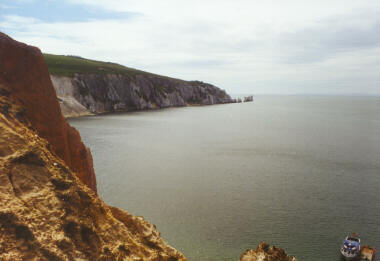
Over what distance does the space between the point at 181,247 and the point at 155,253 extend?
18.9 meters

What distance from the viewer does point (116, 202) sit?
41.8m

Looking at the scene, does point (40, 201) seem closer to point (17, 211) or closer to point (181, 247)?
point (17, 211)

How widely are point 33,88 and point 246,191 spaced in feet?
125

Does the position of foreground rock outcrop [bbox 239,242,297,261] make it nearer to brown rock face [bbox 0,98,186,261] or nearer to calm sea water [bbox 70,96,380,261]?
brown rock face [bbox 0,98,186,261]

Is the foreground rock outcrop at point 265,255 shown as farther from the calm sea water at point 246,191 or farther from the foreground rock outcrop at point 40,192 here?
the calm sea water at point 246,191

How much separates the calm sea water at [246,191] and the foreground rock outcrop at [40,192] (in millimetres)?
19850

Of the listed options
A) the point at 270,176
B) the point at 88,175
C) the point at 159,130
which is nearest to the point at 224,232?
the point at 88,175

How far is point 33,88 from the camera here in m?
14.1

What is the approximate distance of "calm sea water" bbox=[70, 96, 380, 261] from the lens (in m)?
32.1

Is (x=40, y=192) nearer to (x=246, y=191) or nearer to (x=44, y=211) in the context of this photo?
(x=44, y=211)

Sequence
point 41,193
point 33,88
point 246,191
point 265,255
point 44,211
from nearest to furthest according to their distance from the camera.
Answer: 1. point 44,211
2. point 41,193
3. point 33,88
4. point 265,255
5. point 246,191

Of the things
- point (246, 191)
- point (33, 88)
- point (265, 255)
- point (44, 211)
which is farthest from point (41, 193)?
point (246, 191)

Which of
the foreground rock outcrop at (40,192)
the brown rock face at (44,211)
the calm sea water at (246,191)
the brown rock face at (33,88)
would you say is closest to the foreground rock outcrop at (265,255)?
the foreground rock outcrop at (40,192)

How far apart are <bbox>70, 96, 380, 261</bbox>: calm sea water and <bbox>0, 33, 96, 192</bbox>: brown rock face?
2060cm
